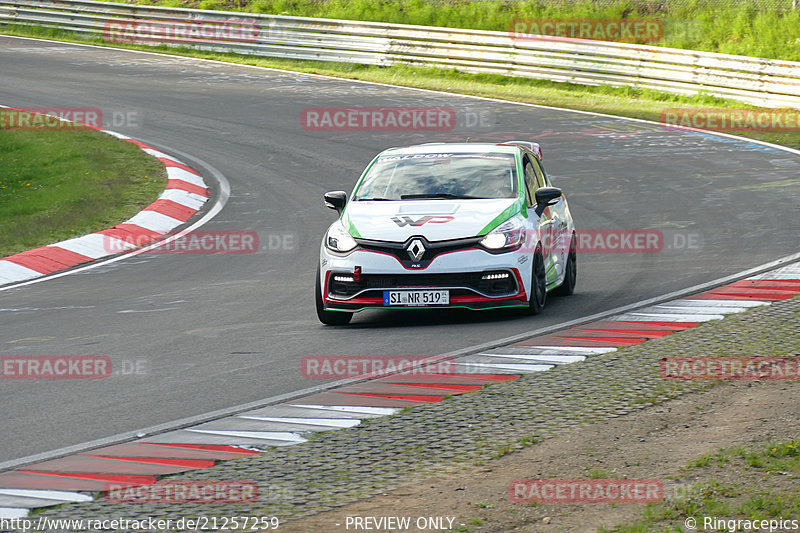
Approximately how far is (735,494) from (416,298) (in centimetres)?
497

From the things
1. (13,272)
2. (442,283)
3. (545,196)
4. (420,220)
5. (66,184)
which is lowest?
(13,272)

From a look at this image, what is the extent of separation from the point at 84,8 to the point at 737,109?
21.1m

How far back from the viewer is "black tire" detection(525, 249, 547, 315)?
10594 millimetres

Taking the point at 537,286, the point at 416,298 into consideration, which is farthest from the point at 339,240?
the point at 537,286

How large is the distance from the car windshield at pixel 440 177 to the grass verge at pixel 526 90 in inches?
454

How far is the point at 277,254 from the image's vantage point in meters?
14.3

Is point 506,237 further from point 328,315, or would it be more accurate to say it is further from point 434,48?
point 434,48

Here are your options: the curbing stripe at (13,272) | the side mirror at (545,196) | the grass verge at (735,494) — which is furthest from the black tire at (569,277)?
the curbing stripe at (13,272)

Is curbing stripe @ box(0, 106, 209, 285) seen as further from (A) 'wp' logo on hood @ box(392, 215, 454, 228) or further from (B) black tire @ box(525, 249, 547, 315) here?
(B) black tire @ box(525, 249, 547, 315)

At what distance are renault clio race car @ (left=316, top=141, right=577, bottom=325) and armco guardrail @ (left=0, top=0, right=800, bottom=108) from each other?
14.7 meters

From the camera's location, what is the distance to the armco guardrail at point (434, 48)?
25.3 metres

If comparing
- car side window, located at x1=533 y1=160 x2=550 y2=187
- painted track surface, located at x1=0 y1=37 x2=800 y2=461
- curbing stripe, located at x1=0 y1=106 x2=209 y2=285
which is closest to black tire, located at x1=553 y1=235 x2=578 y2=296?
painted track surface, located at x1=0 y1=37 x2=800 y2=461

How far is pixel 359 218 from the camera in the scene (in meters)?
10.8

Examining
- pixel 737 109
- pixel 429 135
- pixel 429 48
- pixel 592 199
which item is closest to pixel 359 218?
pixel 592 199
